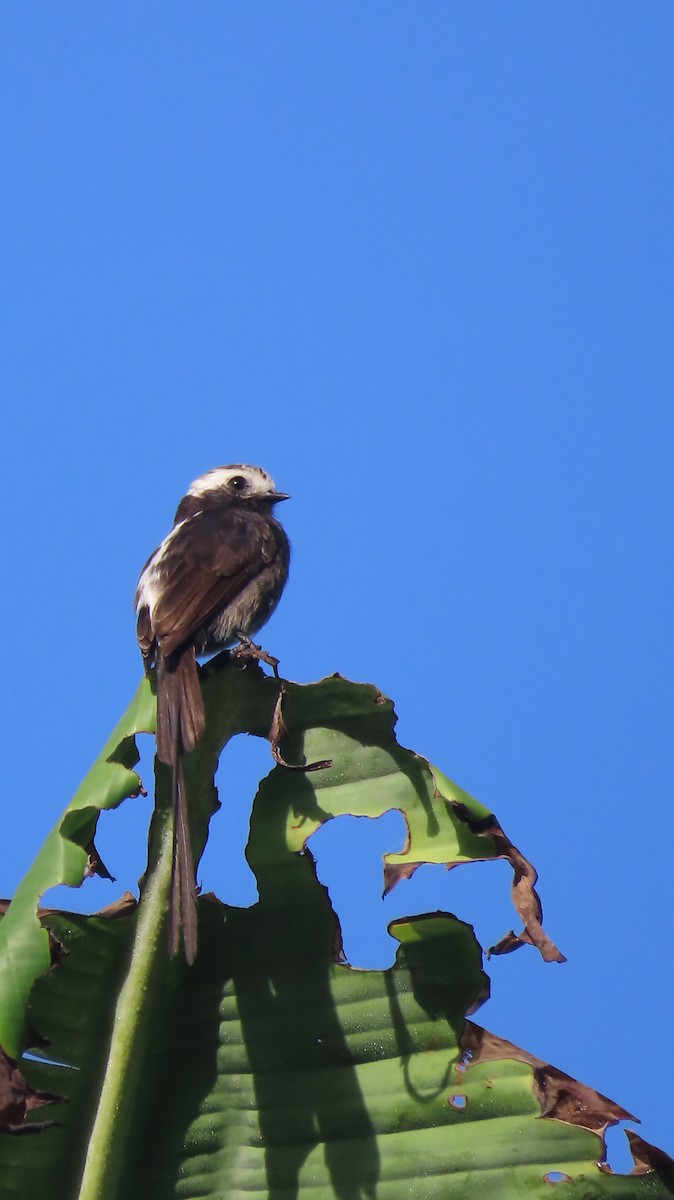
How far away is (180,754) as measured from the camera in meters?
3.17

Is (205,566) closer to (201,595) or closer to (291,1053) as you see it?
(201,595)

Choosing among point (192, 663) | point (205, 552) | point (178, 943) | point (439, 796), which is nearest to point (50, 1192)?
point (178, 943)

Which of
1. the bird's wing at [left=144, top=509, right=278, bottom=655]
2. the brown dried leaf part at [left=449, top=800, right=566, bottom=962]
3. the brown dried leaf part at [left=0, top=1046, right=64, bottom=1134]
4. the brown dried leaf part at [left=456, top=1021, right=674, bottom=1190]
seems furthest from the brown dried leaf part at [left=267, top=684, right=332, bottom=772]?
the bird's wing at [left=144, top=509, right=278, bottom=655]

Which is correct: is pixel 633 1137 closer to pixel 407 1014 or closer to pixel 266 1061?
pixel 407 1014

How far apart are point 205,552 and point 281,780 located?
210 centimetres

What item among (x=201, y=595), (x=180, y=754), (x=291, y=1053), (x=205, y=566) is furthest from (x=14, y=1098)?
(x=205, y=566)

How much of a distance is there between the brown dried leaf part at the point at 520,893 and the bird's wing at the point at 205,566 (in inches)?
65.3

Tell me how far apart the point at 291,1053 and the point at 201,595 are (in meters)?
2.23

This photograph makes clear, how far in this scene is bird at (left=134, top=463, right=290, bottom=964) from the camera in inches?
141

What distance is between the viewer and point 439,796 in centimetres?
285

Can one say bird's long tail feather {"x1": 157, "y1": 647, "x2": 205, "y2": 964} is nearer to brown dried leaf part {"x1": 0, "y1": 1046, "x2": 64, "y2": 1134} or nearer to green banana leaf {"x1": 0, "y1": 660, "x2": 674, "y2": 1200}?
green banana leaf {"x1": 0, "y1": 660, "x2": 674, "y2": 1200}

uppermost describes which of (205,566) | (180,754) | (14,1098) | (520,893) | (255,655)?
(205,566)

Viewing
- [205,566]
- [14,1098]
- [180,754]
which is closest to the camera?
[14,1098]

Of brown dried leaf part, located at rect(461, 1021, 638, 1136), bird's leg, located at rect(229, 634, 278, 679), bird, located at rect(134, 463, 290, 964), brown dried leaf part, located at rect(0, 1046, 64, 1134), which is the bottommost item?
brown dried leaf part, located at rect(0, 1046, 64, 1134)
